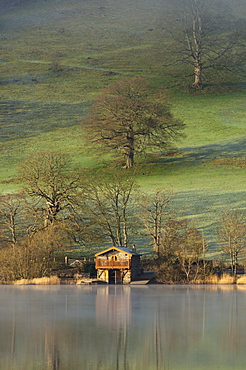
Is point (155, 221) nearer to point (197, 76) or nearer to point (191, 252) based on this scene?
point (191, 252)

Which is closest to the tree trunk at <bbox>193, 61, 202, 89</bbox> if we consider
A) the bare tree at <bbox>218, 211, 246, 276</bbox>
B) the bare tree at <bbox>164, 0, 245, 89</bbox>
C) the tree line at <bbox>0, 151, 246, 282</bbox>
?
the bare tree at <bbox>164, 0, 245, 89</bbox>

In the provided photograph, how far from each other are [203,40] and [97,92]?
1013 inches

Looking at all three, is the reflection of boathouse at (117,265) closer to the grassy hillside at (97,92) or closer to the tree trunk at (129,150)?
the grassy hillside at (97,92)

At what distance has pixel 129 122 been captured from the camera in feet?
269

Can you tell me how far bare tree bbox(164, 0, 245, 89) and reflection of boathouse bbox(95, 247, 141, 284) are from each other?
269 ft

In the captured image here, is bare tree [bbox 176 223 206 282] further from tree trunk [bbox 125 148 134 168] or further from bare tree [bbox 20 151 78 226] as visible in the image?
tree trunk [bbox 125 148 134 168]

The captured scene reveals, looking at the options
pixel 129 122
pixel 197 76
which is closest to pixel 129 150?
pixel 129 122

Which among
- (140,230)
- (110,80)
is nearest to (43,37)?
(110,80)

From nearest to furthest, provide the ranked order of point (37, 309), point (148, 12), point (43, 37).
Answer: point (37, 309), point (43, 37), point (148, 12)

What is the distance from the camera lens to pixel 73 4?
198m

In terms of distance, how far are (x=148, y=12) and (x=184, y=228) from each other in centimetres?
15247

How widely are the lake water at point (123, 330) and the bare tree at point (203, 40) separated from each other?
91869 millimetres

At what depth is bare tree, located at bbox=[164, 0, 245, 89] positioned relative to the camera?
399 feet

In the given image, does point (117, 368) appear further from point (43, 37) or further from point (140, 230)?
point (43, 37)
